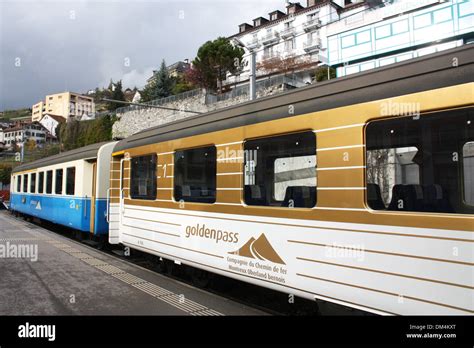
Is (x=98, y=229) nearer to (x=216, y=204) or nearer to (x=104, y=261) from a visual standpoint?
(x=104, y=261)

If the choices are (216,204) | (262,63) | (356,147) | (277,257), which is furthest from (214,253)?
(262,63)

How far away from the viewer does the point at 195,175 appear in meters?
6.11

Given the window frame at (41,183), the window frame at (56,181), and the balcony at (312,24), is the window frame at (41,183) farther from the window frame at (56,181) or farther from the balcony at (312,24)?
the balcony at (312,24)

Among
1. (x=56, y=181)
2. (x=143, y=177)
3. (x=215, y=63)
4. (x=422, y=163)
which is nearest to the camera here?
(x=422, y=163)

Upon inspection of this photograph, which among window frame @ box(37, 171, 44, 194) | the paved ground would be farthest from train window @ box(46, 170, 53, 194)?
the paved ground

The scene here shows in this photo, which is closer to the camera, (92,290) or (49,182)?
(92,290)

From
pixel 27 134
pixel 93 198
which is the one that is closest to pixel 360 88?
pixel 93 198

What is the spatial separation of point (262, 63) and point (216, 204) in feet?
119

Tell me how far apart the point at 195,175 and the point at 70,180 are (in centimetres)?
805

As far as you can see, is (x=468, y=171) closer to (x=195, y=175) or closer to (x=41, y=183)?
(x=195, y=175)

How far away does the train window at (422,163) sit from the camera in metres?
3.28

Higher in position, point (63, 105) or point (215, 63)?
point (63, 105)

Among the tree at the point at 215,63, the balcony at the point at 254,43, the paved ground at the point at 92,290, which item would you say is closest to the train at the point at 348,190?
the paved ground at the point at 92,290

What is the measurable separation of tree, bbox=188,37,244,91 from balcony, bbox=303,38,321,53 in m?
12.1
